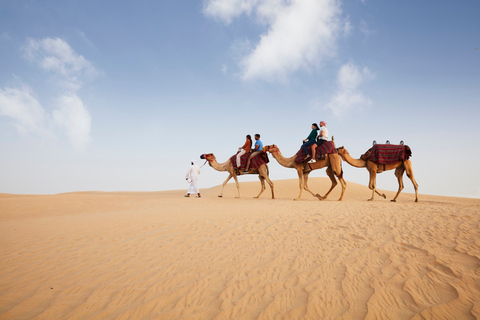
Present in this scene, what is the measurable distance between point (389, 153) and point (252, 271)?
37.8 ft

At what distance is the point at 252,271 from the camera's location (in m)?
3.49

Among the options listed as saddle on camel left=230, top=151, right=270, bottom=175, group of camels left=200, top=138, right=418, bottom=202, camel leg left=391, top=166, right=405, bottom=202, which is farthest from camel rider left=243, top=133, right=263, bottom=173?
camel leg left=391, top=166, right=405, bottom=202

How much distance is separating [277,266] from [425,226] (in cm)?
400

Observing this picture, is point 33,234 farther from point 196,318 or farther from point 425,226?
point 425,226

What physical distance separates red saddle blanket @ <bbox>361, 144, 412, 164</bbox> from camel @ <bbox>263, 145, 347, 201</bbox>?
1.71 m

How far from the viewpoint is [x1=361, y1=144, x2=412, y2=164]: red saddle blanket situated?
40.7 feet

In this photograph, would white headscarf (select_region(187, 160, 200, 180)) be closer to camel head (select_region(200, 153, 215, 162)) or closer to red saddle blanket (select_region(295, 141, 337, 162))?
camel head (select_region(200, 153, 215, 162))

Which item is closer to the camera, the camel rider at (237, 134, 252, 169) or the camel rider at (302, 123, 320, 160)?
the camel rider at (302, 123, 320, 160)

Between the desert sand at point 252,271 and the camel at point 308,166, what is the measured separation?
6369mm

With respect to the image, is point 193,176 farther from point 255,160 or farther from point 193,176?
point 255,160

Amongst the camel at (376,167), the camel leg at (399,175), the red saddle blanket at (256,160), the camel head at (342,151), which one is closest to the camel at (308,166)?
the red saddle blanket at (256,160)

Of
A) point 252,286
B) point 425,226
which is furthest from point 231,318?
point 425,226

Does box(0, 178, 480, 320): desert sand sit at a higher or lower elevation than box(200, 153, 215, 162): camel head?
lower

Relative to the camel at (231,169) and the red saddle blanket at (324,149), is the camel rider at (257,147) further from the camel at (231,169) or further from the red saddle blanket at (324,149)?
the red saddle blanket at (324,149)
